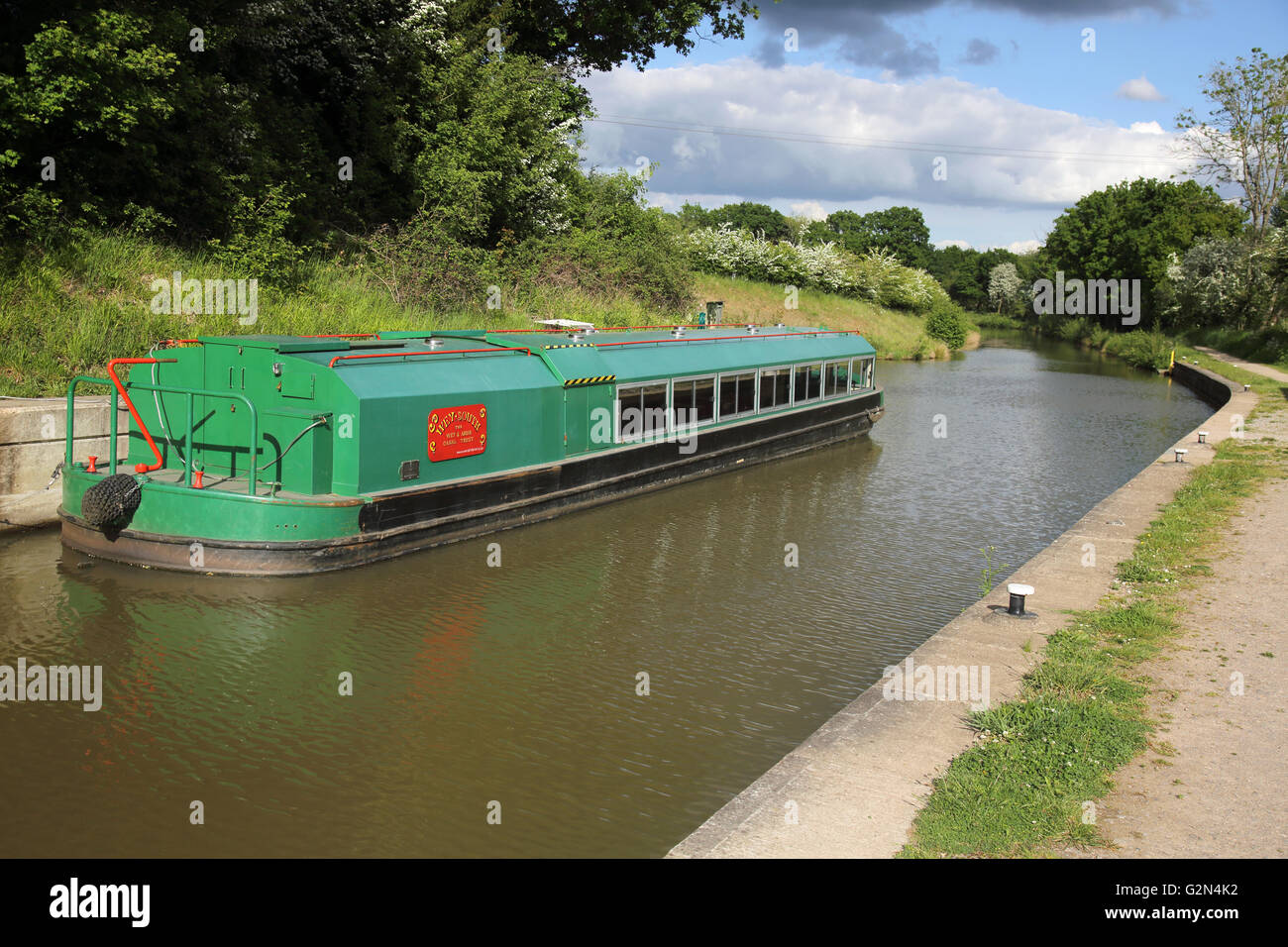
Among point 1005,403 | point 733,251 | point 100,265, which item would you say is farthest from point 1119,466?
point 733,251

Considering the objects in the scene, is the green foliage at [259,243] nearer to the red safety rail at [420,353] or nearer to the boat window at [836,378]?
the red safety rail at [420,353]

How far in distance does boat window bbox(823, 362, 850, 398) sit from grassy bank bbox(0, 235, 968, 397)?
23.5ft

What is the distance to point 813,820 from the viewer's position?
538 centimetres

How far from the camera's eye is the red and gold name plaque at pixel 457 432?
12.0m

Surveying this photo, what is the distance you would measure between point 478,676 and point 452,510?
3.94 metres

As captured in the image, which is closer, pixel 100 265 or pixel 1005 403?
pixel 100 265

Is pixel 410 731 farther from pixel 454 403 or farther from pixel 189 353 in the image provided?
pixel 189 353

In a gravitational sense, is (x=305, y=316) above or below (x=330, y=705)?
above

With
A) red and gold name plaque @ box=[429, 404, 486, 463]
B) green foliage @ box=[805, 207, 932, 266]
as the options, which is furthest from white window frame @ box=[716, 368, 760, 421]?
green foliage @ box=[805, 207, 932, 266]

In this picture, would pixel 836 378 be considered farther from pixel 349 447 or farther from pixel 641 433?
pixel 349 447

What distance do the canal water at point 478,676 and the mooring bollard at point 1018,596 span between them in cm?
107

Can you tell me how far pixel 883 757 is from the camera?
615cm

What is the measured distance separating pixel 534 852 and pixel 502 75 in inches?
970
